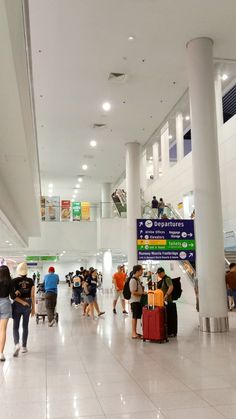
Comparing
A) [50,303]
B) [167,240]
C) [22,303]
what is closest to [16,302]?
[22,303]

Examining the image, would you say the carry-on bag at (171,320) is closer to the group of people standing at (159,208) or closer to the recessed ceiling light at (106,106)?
the recessed ceiling light at (106,106)

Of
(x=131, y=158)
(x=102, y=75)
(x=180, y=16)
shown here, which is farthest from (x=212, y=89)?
(x=131, y=158)

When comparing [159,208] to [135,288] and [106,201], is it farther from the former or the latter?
[106,201]

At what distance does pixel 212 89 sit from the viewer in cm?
1073

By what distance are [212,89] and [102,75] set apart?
4029 millimetres

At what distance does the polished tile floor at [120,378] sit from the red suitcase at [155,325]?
0.20 metres

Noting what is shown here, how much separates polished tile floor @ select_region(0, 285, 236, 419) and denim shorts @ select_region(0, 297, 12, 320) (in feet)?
2.45

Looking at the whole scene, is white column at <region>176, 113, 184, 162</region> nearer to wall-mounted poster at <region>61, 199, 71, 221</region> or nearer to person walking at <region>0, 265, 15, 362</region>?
wall-mounted poster at <region>61, 199, 71, 221</region>

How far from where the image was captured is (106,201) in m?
29.4

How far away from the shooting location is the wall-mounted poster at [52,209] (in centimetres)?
2867

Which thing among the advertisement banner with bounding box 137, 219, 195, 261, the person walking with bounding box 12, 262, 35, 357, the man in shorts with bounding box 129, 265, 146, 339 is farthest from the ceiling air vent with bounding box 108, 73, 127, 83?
the person walking with bounding box 12, 262, 35, 357

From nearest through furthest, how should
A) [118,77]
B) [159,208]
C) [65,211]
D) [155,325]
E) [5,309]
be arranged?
[5,309] → [155,325] → [118,77] → [159,208] → [65,211]

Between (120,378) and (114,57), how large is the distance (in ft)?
30.5

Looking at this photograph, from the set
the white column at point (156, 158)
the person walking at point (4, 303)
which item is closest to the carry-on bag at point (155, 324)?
the person walking at point (4, 303)
